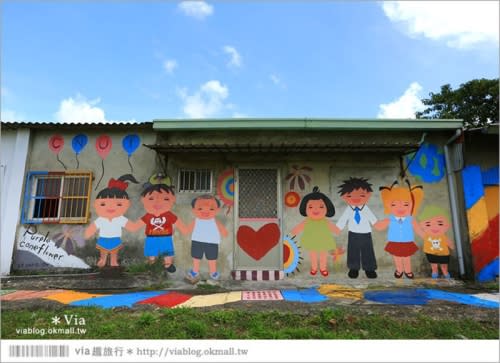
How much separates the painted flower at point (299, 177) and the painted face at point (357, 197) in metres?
0.92

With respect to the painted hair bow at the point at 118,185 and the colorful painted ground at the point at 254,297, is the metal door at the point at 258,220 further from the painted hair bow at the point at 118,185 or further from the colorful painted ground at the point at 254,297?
the painted hair bow at the point at 118,185

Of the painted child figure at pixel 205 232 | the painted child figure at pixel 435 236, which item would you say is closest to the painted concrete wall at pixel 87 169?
the painted child figure at pixel 205 232

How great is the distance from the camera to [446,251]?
6.06 m

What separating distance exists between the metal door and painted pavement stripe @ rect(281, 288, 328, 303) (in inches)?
35.5

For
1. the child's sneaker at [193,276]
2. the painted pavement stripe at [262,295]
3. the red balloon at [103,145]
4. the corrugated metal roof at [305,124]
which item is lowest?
the painted pavement stripe at [262,295]

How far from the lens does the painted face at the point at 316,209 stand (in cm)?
620

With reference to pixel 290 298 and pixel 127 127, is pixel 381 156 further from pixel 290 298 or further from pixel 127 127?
pixel 127 127

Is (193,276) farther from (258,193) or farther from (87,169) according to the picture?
(87,169)

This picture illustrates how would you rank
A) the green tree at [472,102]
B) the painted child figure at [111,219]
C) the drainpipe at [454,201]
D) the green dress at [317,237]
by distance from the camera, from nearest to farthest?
the drainpipe at [454,201] < the green dress at [317,237] < the painted child figure at [111,219] < the green tree at [472,102]

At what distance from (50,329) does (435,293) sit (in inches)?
241

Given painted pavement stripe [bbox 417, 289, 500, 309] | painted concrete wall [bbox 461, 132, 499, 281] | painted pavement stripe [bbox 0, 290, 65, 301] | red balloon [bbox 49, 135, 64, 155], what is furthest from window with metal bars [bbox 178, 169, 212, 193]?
painted concrete wall [bbox 461, 132, 499, 281]

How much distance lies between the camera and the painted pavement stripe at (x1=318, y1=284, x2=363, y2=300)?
4.90 meters

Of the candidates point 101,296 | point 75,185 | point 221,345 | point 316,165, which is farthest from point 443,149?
point 75,185

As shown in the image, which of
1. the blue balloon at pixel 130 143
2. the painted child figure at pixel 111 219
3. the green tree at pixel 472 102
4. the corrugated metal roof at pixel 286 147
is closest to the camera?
the corrugated metal roof at pixel 286 147
